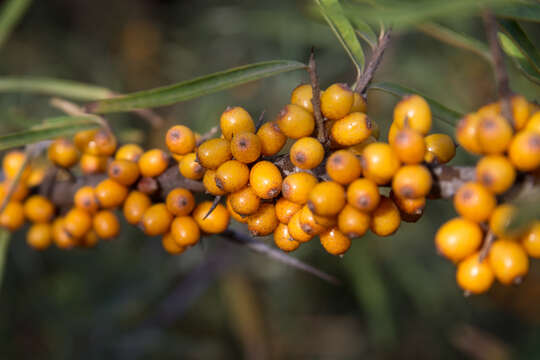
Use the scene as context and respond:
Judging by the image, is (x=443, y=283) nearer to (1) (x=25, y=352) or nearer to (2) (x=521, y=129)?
(2) (x=521, y=129)

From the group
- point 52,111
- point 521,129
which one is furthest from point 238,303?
point 521,129

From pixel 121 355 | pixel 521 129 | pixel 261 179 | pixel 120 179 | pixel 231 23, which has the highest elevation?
pixel 521 129

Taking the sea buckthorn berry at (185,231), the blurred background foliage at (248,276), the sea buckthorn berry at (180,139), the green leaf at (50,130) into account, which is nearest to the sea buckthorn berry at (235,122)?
the sea buckthorn berry at (180,139)

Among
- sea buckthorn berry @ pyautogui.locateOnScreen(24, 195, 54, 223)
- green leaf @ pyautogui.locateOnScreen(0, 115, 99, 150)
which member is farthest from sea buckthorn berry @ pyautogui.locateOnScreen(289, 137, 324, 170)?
sea buckthorn berry @ pyautogui.locateOnScreen(24, 195, 54, 223)

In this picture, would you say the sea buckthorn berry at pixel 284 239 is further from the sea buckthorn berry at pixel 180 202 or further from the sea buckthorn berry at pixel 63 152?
the sea buckthorn berry at pixel 63 152

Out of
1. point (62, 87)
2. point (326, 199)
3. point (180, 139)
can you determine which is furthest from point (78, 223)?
point (326, 199)

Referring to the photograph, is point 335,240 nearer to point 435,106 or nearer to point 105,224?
point 435,106

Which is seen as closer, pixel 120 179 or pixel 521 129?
pixel 521 129
